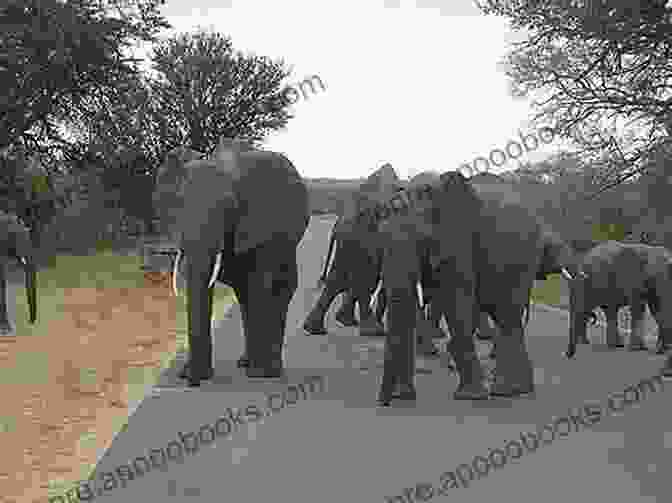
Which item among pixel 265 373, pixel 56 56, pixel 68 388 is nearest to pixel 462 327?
pixel 265 373

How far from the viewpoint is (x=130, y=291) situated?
25906 mm

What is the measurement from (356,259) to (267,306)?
178 inches

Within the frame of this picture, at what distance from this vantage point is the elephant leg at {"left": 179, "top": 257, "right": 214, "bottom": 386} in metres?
10.3

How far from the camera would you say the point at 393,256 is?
372 inches

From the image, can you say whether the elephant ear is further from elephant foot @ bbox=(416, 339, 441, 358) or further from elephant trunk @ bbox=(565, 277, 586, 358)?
elephant trunk @ bbox=(565, 277, 586, 358)

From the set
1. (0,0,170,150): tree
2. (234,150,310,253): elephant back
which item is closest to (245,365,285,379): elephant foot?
(234,150,310,253): elephant back

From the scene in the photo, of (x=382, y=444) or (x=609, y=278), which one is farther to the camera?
(x=609, y=278)

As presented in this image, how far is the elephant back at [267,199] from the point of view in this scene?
10789 millimetres

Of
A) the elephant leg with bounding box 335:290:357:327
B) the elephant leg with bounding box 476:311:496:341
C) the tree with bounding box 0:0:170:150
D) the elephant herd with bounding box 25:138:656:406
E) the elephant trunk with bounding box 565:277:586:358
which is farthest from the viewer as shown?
the tree with bounding box 0:0:170:150

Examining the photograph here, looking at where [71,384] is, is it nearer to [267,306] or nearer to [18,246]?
[267,306]

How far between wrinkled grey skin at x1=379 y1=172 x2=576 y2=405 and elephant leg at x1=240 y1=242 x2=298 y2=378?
1862 mm

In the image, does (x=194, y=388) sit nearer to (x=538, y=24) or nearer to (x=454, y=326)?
(x=454, y=326)

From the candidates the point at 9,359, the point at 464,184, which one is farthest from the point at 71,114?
the point at 464,184

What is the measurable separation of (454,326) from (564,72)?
14.2 m
